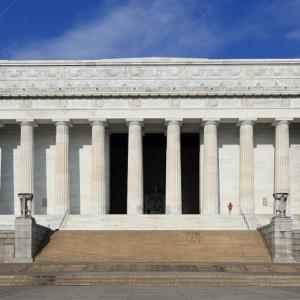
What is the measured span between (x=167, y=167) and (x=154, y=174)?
48.7 feet

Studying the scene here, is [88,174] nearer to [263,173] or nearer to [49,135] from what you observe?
[49,135]

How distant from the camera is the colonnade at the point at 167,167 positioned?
57.8 meters

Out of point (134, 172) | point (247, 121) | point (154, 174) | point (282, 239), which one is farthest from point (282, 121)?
point (282, 239)

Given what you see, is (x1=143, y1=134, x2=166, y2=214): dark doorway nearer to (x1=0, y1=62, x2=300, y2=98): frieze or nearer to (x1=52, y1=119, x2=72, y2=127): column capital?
(x1=0, y1=62, x2=300, y2=98): frieze

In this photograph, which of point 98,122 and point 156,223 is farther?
point 98,122

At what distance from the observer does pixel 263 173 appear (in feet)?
201

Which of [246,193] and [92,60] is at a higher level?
[92,60]

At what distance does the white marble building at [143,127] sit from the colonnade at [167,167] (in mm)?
89

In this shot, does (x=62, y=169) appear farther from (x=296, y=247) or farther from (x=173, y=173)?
(x=296, y=247)

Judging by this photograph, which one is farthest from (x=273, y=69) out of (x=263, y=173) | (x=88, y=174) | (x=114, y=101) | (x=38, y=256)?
(x=38, y=256)

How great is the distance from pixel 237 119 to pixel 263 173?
6.38 m

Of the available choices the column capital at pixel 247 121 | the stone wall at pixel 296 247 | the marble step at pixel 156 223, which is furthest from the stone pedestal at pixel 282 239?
the column capital at pixel 247 121

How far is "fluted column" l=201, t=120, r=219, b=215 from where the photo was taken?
5759 cm

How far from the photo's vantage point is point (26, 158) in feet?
193
